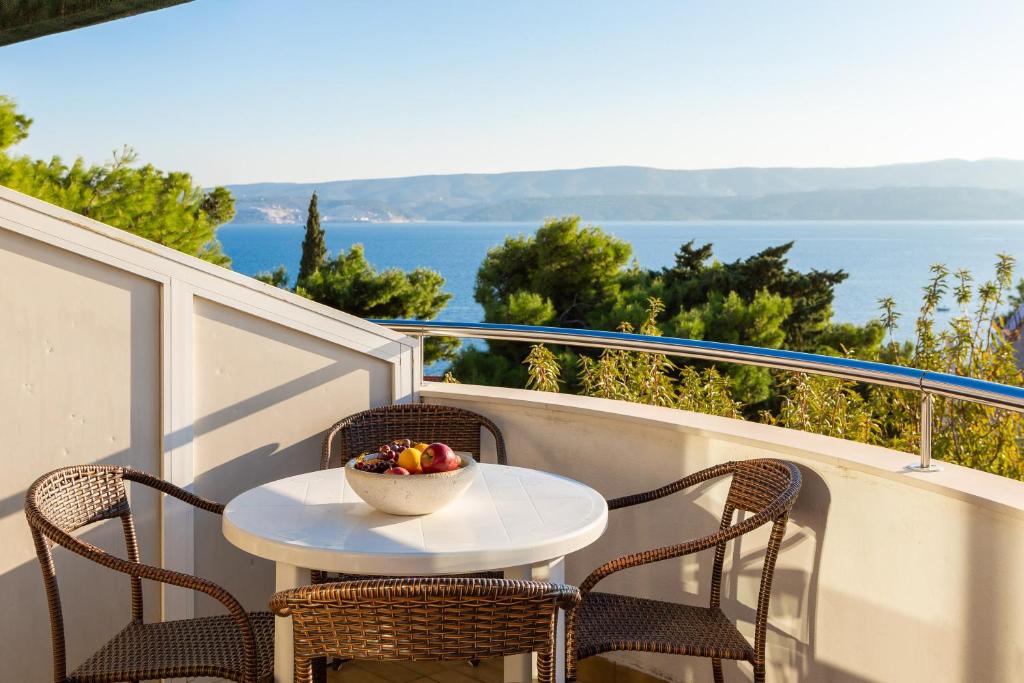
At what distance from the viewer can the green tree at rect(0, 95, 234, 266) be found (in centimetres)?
1345

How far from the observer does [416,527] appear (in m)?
2.17

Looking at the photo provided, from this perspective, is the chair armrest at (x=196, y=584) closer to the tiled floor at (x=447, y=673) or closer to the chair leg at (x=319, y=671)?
the chair leg at (x=319, y=671)

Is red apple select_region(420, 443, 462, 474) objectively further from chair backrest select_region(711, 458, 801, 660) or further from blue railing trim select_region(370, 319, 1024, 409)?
blue railing trim select_region(370, 319, 1024, 409)

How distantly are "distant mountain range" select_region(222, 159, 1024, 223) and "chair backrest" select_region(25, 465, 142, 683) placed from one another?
2057 inches

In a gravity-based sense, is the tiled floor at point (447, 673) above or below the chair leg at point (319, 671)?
below

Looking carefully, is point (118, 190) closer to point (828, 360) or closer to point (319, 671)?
point (319, 671)

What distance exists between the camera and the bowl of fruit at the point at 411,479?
7.09 feet

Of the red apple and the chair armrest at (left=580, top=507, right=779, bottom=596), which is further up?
the red apple

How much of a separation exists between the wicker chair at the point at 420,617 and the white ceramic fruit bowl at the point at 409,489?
531mm

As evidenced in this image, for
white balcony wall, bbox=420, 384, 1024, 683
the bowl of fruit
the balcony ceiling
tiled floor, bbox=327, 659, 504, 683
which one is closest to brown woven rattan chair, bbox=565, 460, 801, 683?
white balcony wall, bbox=420, 384, 1024, 683

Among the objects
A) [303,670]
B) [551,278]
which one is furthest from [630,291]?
[303,670]

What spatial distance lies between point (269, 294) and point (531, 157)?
2130 inches

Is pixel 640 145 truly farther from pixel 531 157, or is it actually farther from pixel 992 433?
pixel 992 433

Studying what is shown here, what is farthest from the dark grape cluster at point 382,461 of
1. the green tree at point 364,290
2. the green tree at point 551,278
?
the green tree at point 364,290
